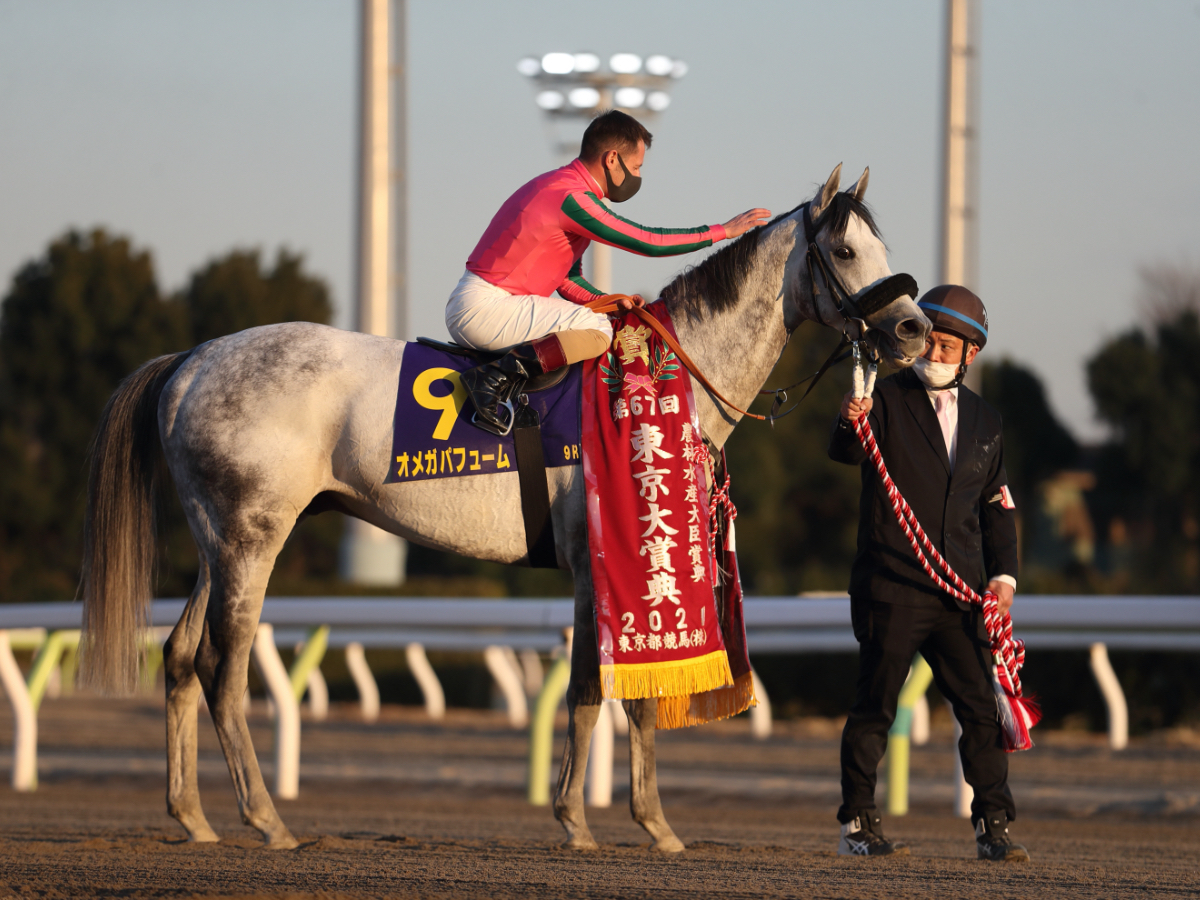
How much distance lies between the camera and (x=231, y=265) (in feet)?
100

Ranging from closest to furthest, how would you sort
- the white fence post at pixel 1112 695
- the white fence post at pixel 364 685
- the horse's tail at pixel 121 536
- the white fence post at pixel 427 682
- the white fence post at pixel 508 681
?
the horse's tail at pixel 121 536 < the white fence post at pixel 1112 695 < the white fence post at pixel 508 681 < the white fence post at pixel 364 685 < the white fence post at pixel 427 682

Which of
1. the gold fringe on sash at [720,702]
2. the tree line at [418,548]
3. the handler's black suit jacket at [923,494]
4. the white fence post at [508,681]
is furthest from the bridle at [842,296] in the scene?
the tree line at [418,548]

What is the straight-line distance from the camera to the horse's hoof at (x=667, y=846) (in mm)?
4738

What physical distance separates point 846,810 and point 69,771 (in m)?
5.27

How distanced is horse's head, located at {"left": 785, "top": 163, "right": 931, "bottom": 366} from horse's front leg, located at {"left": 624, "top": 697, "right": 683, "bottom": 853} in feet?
4.35

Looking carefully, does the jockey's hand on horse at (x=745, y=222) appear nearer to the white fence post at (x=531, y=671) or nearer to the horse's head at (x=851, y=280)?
the horse's head at (x=851, y=280)

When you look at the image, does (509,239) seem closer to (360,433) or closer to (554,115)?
(360,433)

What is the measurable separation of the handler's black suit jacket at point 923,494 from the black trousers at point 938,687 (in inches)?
3.1

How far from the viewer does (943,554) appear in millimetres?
4750

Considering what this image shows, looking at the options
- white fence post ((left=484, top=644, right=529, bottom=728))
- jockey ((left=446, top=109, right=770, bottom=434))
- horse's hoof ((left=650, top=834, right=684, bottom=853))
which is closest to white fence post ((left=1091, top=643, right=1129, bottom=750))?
white fence post ((left=484, top=644, right=529, bottom=728))

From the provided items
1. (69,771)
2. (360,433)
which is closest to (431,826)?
(360,433)

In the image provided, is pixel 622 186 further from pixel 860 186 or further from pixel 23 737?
pixel 23 737

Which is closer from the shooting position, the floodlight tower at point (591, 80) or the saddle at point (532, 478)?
the saddle at point (532, 478)

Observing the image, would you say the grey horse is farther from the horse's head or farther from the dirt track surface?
the dirt track surface
